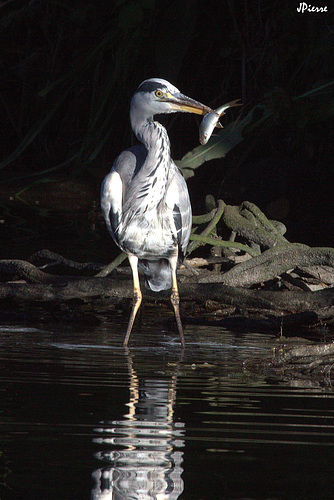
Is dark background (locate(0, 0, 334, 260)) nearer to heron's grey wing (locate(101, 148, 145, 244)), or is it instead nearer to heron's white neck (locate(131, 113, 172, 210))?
heron's grey wing (locate(101, 148, 145, 244))

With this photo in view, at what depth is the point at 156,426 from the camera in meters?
3.21

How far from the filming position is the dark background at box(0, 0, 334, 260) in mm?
10625

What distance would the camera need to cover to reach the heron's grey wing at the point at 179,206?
18.8 feet

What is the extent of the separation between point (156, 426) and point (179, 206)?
270cm

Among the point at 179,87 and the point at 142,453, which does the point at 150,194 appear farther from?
the point at 179,87

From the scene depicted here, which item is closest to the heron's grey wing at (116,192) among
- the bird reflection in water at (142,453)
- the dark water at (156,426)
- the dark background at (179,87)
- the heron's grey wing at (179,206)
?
the heron's grey wing at (179,206)

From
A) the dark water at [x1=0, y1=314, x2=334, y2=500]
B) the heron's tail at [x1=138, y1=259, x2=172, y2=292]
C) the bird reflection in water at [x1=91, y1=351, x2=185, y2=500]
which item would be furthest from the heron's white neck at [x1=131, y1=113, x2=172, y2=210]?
the bird reflection in water at [x1=91, y1=351, x2=185, y2=500]

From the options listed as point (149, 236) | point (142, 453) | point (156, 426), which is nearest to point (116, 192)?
point (149, 236)

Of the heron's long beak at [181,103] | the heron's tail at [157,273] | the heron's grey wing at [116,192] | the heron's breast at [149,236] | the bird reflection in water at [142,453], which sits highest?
the heron's long beak at [181,103]

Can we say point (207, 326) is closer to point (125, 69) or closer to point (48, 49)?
point (125, 69)

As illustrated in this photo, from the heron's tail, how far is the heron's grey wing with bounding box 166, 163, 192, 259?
157 mm

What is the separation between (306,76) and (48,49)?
486cm

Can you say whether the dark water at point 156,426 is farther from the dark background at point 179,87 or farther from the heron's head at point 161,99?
the dark background at point 179,87

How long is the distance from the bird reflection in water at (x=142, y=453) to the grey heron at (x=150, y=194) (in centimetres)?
202
